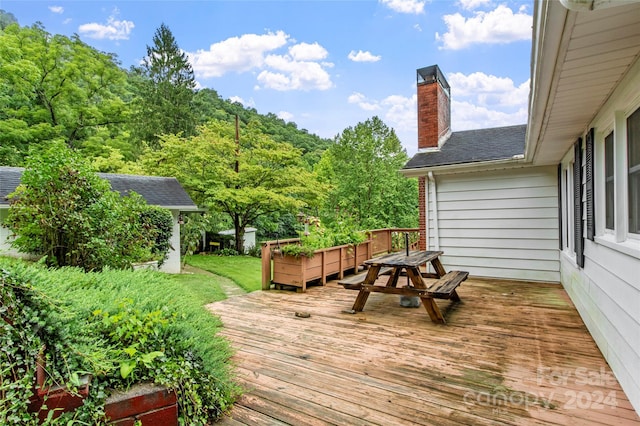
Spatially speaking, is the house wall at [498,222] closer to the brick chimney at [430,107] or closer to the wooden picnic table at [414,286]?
the brick chimney at [430,107]

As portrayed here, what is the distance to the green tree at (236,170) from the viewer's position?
12.1 metres

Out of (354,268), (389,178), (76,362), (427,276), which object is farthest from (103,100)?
(76,362)

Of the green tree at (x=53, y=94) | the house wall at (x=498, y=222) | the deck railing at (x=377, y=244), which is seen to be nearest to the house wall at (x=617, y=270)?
the house wall at (x=498, y=222)

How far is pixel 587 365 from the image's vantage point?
2.88 m

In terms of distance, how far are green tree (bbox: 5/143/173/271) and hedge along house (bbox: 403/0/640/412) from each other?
12.6 ft

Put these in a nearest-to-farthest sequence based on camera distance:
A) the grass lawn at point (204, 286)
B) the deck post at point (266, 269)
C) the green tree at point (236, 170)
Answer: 1. the grass lawn at point (204, 286)
2. the deck post at point (266, 269)
3. the green tree at point (236, 170)

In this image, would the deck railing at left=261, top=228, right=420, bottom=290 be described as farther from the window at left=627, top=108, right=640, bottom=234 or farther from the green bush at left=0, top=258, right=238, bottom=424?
the window at left=627, top=108, right=640, bottom=234

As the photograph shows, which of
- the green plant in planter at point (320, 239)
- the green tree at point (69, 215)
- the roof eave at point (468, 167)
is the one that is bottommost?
the green plant in planter at point (320, 239)

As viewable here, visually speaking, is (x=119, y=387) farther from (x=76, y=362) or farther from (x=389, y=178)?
(x=389, y=178)

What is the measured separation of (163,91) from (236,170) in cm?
1020

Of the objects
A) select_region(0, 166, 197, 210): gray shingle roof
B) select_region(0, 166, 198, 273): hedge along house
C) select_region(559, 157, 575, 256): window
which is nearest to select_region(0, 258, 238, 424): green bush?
select_region(559, 157, 575, 256): window

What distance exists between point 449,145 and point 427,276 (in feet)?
11.0

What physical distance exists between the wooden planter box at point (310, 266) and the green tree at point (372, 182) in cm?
845

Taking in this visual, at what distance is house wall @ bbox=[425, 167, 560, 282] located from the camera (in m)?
6.23
